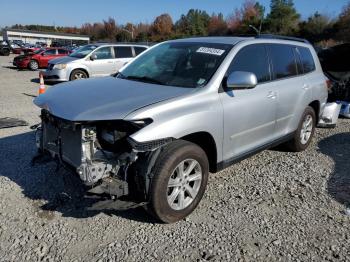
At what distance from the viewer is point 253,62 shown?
4.46 metres

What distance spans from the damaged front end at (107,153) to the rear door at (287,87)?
2.28 m

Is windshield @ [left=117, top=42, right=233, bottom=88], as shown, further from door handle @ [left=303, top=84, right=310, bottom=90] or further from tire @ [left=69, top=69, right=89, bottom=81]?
tire @ [left=69, top=69, right=89, bottom=81]

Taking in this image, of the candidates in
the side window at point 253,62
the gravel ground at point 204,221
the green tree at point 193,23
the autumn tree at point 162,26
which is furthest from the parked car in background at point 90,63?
the autumn tree at point 162,26

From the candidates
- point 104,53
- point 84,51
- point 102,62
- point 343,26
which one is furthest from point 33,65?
point 343,26

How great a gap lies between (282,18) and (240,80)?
7531 cm

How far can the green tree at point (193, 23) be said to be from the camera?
328ft

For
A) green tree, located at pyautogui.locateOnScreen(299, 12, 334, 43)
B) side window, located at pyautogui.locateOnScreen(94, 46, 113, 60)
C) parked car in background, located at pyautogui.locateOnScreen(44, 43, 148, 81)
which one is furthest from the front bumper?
green tree, located at pyautogui.locateOnScreen(299, 12, 334, 43)

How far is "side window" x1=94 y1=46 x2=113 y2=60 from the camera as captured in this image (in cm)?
1421

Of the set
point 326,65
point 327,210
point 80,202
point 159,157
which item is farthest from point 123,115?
point 326,65

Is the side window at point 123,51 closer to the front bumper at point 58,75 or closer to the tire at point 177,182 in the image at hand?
the front bumper at point 58,75

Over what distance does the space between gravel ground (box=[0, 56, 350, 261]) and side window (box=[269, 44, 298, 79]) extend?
1369mm

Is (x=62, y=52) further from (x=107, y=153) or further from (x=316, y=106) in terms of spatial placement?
(x=107, y=153)

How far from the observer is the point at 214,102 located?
378 cm

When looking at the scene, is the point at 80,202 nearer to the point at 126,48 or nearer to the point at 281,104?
the point at 281,104
